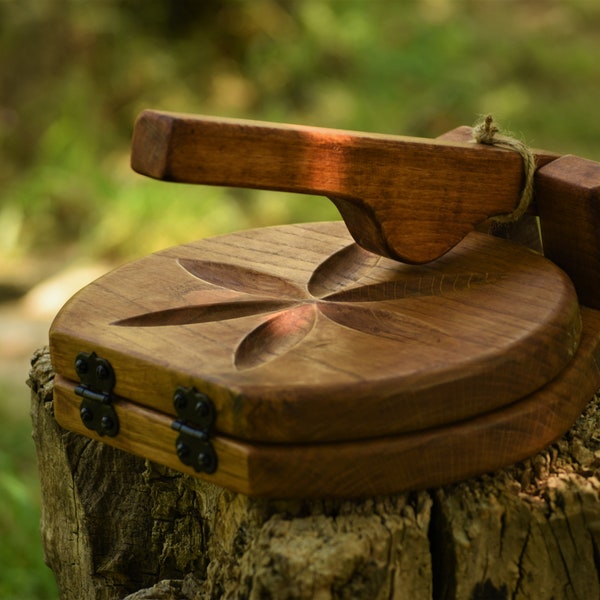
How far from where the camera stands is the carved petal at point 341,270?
64.3 inches

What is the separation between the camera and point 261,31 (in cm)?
587

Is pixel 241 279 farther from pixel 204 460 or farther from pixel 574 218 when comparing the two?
pixel 574 218

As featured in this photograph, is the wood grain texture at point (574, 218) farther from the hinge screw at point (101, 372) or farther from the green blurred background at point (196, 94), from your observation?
the green blurred background at point (196, 94)

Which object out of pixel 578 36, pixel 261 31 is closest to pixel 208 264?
pixel 261 31

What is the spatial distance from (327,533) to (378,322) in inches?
13.7

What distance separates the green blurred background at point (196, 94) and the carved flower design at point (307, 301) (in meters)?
2.13

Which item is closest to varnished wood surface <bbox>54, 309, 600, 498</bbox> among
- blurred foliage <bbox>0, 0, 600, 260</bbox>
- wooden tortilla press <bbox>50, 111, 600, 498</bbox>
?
wooden tortilla press <bbox>50, 111, 600, 498</bbox>

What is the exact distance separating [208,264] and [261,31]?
4.43 meters

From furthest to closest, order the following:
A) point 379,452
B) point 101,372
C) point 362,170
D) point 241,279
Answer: point 241,279, point 362,170, point 101,372, point 379,452

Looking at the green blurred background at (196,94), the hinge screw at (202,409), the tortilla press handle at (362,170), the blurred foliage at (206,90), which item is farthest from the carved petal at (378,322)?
the blurred foliage at (206,90)

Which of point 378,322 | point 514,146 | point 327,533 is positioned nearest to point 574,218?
point 514,146

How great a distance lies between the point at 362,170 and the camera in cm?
153

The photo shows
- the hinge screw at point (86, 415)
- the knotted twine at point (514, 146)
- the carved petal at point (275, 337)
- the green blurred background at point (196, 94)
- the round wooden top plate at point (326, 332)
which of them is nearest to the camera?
the round wooden top plate at point (326, 332)

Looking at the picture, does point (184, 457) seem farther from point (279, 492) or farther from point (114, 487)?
point (114, 487)
